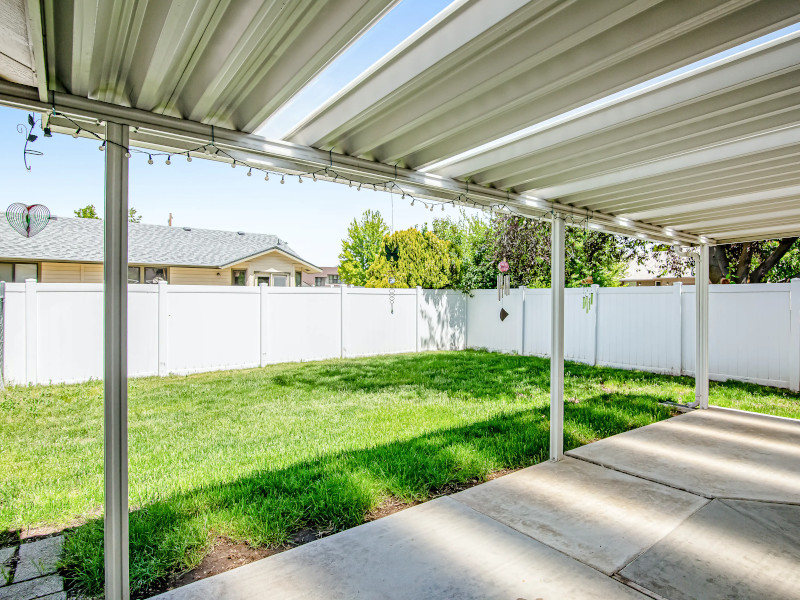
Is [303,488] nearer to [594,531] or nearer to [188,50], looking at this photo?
[594,531]

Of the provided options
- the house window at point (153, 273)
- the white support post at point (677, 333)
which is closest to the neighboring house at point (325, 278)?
the house window at point (153, 273)

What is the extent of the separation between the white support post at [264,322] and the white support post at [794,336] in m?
7.94

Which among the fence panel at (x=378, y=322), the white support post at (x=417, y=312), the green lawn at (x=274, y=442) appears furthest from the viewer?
the white support post at (x=417, y=312)

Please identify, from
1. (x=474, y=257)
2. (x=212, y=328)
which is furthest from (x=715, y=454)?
(x=474, y=257)

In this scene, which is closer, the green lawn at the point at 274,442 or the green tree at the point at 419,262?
the green lawn at the point at 274,442

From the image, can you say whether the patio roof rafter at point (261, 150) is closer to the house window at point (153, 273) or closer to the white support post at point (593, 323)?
the white support post at point (593, 323)

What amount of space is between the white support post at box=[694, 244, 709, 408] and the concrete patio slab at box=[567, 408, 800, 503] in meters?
0.45

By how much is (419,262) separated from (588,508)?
12408 millimetres

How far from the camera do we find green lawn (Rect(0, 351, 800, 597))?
266cm

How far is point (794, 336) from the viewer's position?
6.10 metres

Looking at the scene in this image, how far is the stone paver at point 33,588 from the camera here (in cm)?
203

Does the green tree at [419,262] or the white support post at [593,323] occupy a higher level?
the green tree at [419,262]

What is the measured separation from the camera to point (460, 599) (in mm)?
2006

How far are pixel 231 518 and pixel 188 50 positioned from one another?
2406 mm
